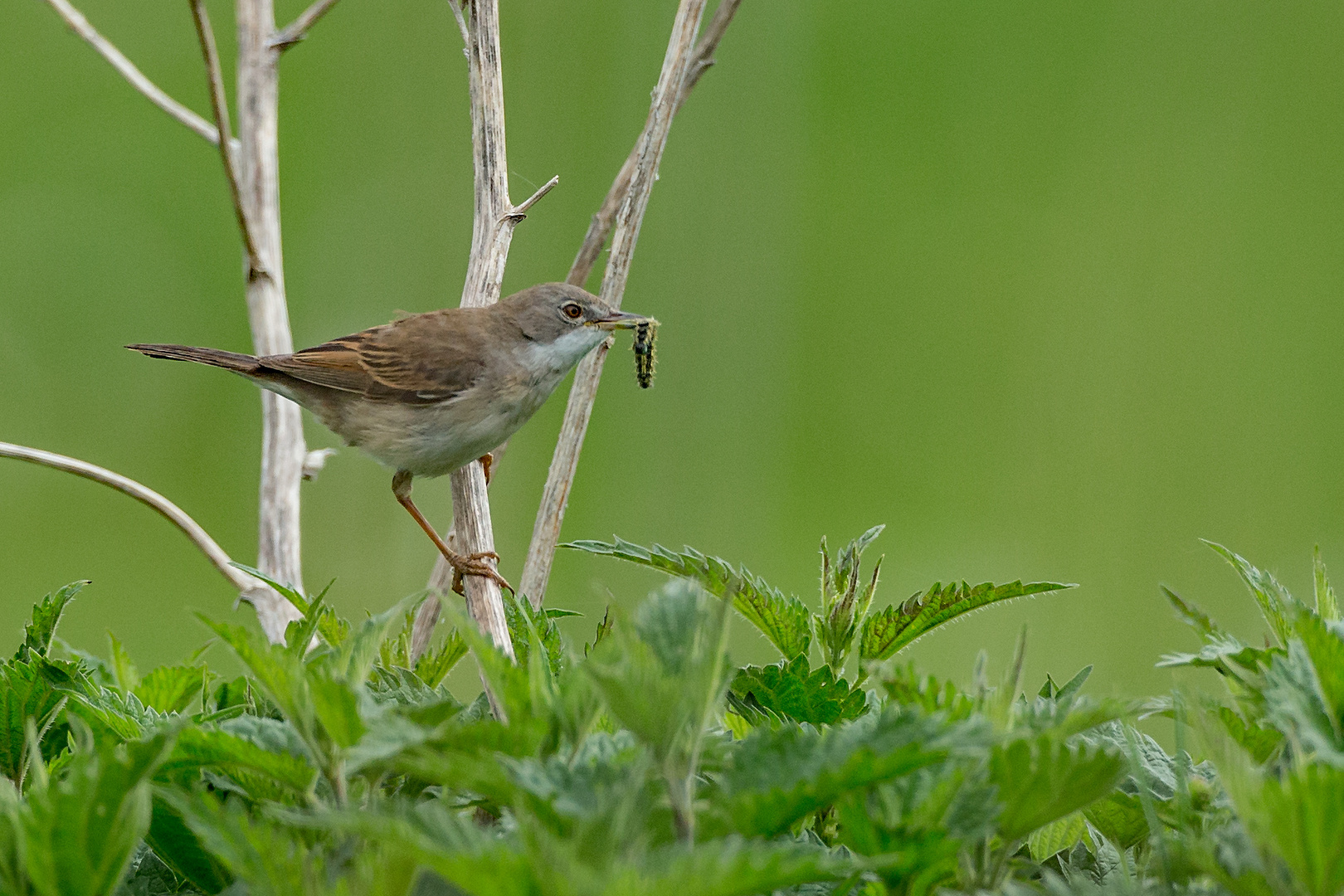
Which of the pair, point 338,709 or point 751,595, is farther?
point 751,595

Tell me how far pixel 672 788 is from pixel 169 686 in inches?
25.7

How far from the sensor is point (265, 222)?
2.44 m

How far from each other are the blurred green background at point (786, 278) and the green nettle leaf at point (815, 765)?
3.74 meters

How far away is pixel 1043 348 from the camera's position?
495 cm

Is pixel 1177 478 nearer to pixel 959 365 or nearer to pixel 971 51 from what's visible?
pixel 959 365

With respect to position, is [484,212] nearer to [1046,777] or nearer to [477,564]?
[477,564]

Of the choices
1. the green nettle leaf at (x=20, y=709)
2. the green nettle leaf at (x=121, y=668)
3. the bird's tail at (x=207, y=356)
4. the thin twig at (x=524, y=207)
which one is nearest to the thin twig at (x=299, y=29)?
the bird's tail at (x=207, y=356)

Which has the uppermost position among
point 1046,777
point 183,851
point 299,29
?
point 299,29

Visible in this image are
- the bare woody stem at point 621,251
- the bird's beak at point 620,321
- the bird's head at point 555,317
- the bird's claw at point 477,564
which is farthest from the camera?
the bird's head at point 555,317

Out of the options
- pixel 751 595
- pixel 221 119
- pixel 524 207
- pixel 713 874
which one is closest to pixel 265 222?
pixel 221 119

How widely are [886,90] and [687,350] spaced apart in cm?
149

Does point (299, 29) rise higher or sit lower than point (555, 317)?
higher

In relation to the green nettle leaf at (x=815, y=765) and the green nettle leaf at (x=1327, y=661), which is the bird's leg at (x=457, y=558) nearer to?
the green nettle leaf at (x=815, y=765)

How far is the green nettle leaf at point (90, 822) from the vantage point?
27.8 inches
